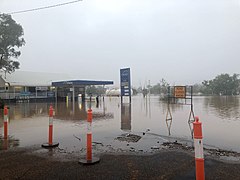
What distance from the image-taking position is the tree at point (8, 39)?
31844mm

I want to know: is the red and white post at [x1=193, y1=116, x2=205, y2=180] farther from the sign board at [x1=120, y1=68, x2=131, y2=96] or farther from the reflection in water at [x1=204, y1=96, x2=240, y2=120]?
the sign board at [x1=120, y1=68, x2=131, y2=96]

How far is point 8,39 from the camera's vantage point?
32.2m

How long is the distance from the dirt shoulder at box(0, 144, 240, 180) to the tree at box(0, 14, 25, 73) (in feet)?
103

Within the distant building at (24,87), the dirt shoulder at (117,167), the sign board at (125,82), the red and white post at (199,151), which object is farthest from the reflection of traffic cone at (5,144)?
the distant building at (24,87)

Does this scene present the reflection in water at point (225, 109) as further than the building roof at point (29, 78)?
No

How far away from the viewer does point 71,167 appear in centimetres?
454

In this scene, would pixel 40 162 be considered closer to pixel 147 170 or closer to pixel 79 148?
pixel 79 148

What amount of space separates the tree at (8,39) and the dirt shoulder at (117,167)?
3137 centimetres

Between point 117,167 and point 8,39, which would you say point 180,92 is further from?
point 8,39

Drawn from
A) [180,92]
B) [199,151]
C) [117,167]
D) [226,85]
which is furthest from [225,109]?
[226,85]

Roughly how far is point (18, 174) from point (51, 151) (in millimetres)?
1645

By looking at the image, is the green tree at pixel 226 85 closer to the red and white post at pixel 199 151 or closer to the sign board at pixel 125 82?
the sign board at pixel 125 82

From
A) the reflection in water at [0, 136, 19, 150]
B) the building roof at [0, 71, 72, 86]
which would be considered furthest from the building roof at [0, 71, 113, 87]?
the reflection in water at [0, 136, 19, 150]

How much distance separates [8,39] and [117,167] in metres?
33.6
